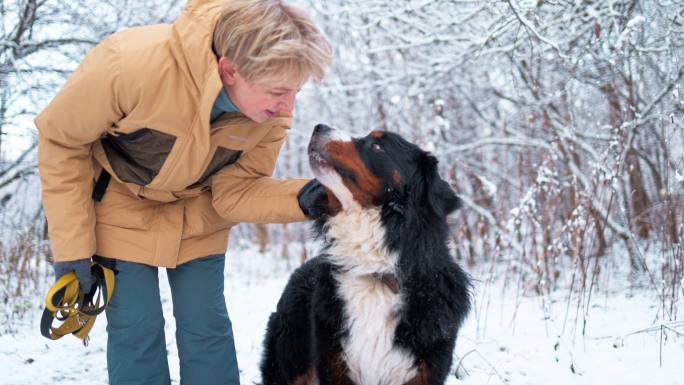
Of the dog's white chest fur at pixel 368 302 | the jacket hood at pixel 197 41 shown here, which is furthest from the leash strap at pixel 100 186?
the dog's white chest fur at pixel 368 302

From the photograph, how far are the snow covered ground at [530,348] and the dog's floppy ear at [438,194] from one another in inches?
30.8

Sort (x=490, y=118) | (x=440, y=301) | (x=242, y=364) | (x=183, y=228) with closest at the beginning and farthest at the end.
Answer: (x=440, y=301)
(x=183, y=228)
(x=242, y=364)
(x=490, y=118)

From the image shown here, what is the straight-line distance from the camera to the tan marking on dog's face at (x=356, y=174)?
257cm

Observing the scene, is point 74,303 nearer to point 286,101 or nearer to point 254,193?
point 254,193

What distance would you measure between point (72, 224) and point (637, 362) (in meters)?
2.92

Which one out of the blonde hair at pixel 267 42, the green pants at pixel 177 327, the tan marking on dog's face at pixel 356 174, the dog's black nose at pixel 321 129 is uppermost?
the blonde hair at pixel 267 42

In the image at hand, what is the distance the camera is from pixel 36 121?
90.4 inches

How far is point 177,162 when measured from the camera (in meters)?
2.40

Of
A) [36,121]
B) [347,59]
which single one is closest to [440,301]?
[36,121]

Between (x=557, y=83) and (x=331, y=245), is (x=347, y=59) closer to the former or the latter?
(x=557, y=83)

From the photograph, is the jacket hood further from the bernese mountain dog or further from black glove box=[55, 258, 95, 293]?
black glove box=[55, 258, 95, 293]

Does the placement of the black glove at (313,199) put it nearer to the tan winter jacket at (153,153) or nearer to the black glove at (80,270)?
the tan winter jacket at (153,153)

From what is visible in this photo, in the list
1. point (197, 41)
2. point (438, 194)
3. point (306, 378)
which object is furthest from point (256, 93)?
point (306, 378)

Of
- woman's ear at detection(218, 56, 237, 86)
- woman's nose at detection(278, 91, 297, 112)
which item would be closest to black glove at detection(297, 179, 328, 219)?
woman's nose at detection(278, 91, 297, 112)
